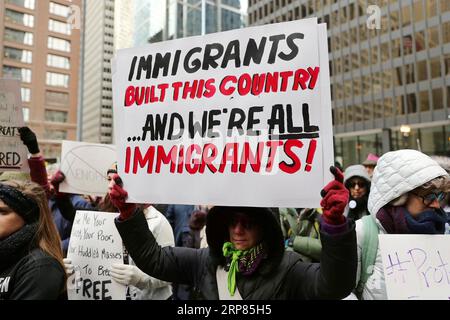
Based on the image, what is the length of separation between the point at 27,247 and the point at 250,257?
120cm

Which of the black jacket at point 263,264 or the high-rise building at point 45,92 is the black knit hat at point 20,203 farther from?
the high-rise building at point 45,92

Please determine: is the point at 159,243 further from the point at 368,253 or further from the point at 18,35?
the point at 18,35

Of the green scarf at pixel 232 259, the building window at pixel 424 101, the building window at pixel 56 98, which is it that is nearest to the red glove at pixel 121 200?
the green scarf at pixel 232 259

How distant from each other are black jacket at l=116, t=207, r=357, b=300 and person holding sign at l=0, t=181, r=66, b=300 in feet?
1.35

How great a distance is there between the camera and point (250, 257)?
1.86 metres

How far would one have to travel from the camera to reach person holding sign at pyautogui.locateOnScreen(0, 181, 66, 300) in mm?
1823

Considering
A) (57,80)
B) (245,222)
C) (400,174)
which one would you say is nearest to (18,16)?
(245,222)

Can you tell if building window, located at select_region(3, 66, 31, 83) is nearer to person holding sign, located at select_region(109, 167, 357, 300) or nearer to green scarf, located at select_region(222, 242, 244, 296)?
person holding sign, located at select_region(109, 167, 357, 300)

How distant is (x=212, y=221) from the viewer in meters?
2.06

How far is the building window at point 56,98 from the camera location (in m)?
47.5

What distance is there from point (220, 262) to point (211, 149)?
62cm

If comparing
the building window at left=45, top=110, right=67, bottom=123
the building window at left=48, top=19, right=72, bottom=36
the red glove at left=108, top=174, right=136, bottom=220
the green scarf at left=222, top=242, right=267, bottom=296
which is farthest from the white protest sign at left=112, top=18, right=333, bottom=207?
the building window at left=45, top=110, right=67, bottom=123

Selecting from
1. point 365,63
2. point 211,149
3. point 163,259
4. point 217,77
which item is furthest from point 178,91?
point 365,63

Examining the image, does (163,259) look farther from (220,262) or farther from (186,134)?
(186,134)
